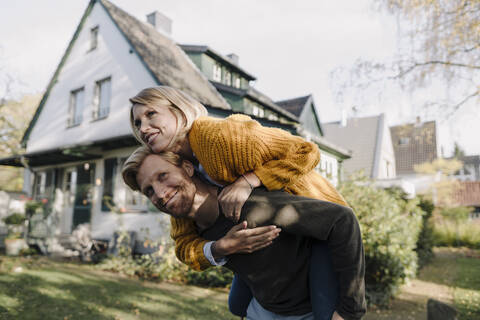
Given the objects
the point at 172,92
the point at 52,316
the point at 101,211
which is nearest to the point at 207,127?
the point at 172,92

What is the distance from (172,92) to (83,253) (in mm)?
10662

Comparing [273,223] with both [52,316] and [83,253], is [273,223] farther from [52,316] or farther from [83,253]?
[83,253]

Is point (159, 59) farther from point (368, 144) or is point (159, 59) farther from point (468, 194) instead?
point (468, 194)

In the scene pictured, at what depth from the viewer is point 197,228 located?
1872 millimetres

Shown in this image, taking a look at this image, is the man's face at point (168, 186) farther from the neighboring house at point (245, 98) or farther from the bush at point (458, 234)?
the bush at point (458, 234)

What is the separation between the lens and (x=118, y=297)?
20.6 feet

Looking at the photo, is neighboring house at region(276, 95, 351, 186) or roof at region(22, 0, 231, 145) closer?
roof at region(22, 0, 231, 145)

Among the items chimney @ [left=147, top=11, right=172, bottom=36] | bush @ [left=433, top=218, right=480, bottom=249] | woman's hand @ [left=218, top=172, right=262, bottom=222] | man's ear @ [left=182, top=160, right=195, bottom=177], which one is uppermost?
chimney @ [left=147, top=11, right=172, bottom=36]

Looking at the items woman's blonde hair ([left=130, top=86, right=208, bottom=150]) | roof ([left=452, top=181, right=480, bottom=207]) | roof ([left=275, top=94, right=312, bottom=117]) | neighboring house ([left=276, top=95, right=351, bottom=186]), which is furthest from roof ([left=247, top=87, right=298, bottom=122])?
roof ([left=452, top=181, right=480, bottom=207])

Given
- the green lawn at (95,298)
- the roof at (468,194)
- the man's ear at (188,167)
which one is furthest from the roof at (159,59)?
the roof at (468,194)

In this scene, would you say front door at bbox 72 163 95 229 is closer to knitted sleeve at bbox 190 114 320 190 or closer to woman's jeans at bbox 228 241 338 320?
knitted sleeve at bbox 190 114 320 190

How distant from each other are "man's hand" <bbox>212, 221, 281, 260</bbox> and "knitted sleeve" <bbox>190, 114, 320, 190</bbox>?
205 millimetres

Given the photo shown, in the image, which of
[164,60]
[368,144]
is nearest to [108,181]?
[164,60]

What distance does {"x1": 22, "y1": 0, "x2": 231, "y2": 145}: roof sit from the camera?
11191 mm
